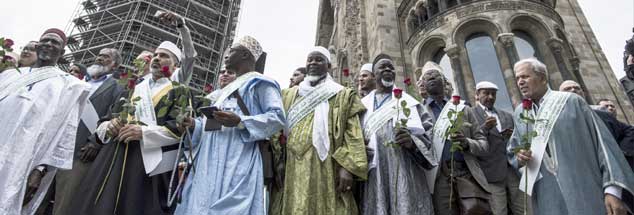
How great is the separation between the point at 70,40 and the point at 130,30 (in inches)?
183

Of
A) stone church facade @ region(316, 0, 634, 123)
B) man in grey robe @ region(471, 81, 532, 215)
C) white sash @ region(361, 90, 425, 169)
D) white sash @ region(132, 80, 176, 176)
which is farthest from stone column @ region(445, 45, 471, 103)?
white sash @ region(132, 80, 176, 176)

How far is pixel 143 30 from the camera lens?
79.2 feet

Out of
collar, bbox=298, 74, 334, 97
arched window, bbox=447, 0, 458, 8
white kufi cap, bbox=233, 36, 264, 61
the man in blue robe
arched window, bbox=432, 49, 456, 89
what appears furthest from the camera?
arched window, bbox=447, 0, 458, 8

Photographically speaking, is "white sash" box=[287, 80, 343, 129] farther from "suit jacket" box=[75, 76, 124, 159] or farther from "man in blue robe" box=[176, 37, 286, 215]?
"suit jacket" box=[75, 76, 124, 159]

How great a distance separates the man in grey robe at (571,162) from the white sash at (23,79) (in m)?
4.05

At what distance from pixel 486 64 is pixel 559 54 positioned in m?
2.07

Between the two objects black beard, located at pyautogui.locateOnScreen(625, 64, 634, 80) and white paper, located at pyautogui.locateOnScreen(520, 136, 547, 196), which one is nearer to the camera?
white paper, located at pyautogui.locateOnScreen(520, 136, 547, 196)

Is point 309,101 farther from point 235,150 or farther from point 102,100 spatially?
point 102,100

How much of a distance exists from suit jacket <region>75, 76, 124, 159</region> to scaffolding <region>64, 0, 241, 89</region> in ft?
64.9

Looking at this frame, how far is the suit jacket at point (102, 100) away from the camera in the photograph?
138 inches

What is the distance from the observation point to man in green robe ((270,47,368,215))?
3049mm

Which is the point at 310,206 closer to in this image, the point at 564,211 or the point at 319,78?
the point at 319,78

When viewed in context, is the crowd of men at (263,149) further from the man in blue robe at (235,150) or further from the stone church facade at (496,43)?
the stone church facade at (496,43)

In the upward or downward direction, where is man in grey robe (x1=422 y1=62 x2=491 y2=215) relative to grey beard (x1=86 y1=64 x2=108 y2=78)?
downward
